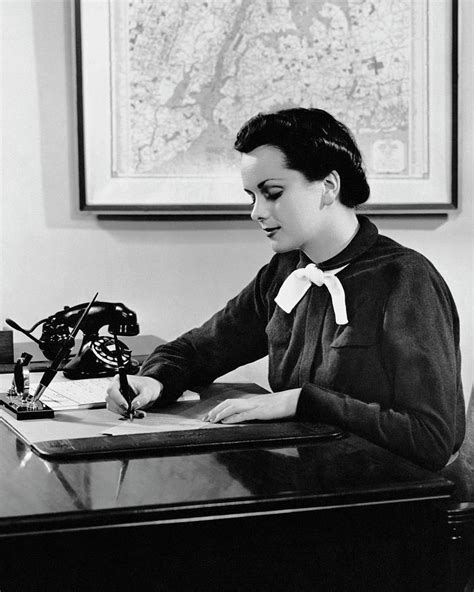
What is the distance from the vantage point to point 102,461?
1702 mm

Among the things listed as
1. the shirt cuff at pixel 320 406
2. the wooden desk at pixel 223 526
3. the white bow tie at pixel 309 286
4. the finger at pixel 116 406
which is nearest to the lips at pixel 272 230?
the white bow tie at pixel 309 286

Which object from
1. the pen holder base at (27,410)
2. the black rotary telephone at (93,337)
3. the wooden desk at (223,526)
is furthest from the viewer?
the black rotary telephone at (93,337)

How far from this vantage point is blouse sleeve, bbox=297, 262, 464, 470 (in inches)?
78.3

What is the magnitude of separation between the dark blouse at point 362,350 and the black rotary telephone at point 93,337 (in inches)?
9.7

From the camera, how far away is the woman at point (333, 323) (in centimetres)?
202

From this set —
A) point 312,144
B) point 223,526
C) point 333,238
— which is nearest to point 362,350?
point 333,238

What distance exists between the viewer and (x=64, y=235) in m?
3.53

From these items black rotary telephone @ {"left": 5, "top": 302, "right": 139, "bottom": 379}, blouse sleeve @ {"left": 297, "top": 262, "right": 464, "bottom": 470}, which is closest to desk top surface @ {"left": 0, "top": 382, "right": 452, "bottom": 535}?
blouse sleeve @ {"left": 297, "top": 262, "right": 464, "bottom": 470}

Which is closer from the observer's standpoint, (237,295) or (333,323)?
(333,323)

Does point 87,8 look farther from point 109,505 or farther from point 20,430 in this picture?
point 109,505

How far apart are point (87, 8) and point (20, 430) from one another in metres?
1.96

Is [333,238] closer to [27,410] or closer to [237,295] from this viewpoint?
[237,295]

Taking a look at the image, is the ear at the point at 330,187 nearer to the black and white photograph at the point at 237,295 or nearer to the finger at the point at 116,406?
the black and white photograph at the point at 237,295

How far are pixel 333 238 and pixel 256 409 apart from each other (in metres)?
0.52
